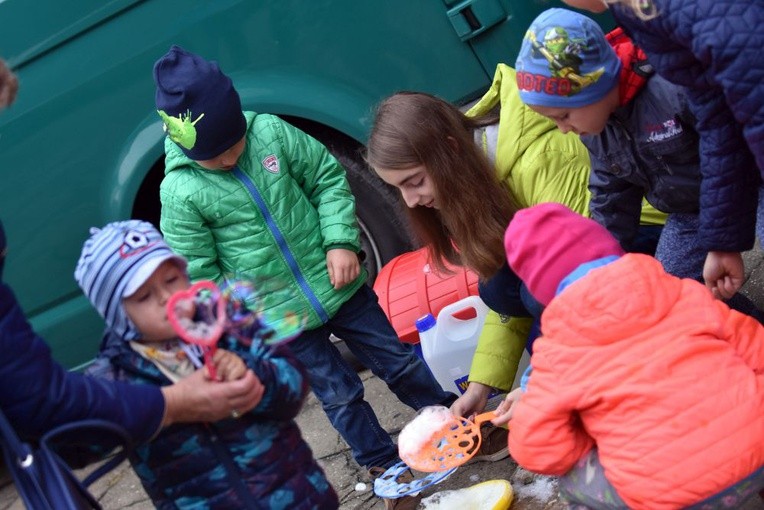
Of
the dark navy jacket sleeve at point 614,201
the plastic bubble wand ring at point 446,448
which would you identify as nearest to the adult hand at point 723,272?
the dark navy jacket sleeve at point 614,201

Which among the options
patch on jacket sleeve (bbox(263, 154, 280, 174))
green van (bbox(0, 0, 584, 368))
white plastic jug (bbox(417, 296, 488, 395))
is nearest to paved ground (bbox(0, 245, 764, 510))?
white plastic jug (bbox(417, 296, 488, 395))

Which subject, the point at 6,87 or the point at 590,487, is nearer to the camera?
the point at 6,87

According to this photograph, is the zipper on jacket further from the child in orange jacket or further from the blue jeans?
the child in orange jacket

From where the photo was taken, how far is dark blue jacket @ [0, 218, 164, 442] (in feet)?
5.95

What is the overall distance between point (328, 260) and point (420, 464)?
81cm

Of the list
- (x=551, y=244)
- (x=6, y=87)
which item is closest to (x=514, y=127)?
(x=551, y=244)

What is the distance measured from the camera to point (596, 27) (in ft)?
8.67

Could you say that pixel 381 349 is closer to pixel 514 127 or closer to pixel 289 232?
pixel 289 232

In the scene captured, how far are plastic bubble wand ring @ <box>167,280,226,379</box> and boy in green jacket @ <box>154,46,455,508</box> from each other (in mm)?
1149

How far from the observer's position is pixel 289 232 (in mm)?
3324

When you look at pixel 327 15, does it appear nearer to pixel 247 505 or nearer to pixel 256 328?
pixel 256 328

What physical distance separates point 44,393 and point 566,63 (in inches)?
58.6

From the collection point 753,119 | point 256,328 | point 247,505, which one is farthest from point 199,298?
point 753,119

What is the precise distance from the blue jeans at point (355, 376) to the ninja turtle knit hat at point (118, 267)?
1.29 m
